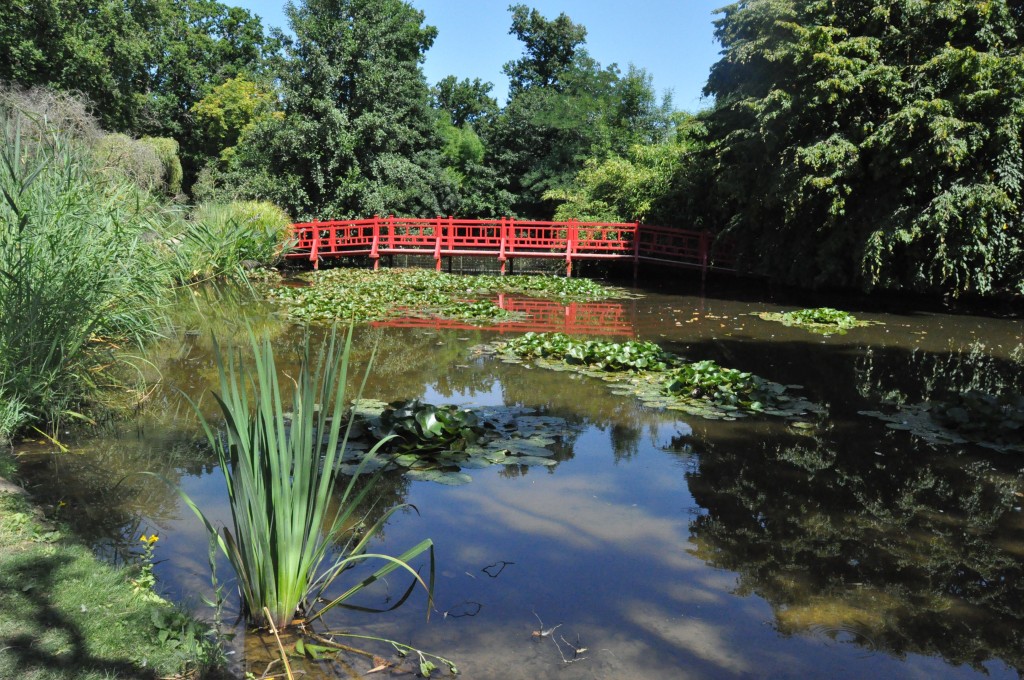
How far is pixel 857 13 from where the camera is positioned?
13523 millimetres

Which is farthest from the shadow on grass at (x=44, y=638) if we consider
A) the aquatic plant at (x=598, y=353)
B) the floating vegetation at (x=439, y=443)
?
the aquatic plant at (x=598, y=353)

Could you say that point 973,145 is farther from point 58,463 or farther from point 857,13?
point 58,463

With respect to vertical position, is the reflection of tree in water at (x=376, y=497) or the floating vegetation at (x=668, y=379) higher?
the floating vegetation at (x=668, y=379)

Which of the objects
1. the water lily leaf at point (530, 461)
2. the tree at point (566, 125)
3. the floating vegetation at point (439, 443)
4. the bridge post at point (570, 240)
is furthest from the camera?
the tree at point (566, 125)

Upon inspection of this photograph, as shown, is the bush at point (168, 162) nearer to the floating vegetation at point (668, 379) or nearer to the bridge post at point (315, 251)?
the bridge post at point (315, 251)

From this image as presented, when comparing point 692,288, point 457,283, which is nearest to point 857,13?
point 692,288

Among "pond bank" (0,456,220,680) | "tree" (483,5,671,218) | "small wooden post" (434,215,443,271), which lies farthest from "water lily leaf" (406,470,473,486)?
"tree" (483,5,671,218)

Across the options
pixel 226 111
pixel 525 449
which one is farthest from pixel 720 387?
pixel 226 111

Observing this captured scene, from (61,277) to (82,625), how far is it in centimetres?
279

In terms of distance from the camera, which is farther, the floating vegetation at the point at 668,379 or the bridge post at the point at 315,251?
the bridge post at the point at 315,251

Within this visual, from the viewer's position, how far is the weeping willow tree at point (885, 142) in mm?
11594

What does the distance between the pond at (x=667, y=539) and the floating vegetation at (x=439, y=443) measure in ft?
0.38

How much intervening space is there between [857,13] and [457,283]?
28.9 feet

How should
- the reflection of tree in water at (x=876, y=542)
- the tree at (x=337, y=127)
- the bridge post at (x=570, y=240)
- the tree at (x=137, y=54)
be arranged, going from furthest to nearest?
1. the tree at (x=137, y=54)
2. the tree at (x=337, y=127)
3. the bridge post at (x=570, y=240)
4. the reflection of tree in water at (x=876, y=542)
